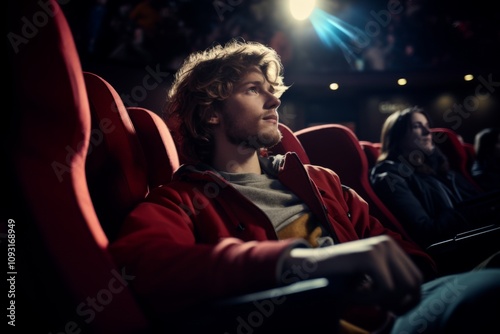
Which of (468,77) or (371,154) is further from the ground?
(468,77)

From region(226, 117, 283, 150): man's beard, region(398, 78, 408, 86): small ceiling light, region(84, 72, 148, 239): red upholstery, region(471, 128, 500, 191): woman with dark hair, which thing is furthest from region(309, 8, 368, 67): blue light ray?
region(84, 72, 148, 239): red upholstery

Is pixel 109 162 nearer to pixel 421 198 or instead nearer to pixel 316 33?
pixel 421 198

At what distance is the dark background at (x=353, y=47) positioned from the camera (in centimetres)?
691

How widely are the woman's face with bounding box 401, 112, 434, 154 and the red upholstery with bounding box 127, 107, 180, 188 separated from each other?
1.68m

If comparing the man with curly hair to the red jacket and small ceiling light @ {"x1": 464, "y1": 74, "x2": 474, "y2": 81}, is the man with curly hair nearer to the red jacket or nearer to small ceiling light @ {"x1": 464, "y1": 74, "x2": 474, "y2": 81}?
the red jacket

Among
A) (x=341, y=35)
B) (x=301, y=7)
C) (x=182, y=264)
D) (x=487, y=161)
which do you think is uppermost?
(x=341, y=35)

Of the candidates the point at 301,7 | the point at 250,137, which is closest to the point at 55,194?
the point at 250,137

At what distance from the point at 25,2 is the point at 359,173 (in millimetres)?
1649

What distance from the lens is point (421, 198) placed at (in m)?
2.11

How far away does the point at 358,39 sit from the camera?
28.1 feet

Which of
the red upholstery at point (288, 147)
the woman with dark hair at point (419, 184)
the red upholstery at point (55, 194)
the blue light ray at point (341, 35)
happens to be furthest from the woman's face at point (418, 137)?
the blue light ray at point (341, 35)

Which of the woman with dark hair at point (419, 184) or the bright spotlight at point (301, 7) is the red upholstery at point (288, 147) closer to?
the woman with dark hair at point (419, 184)

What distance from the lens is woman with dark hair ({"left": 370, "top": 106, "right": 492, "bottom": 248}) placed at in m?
1.72

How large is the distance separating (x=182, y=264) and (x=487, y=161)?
3530mm
